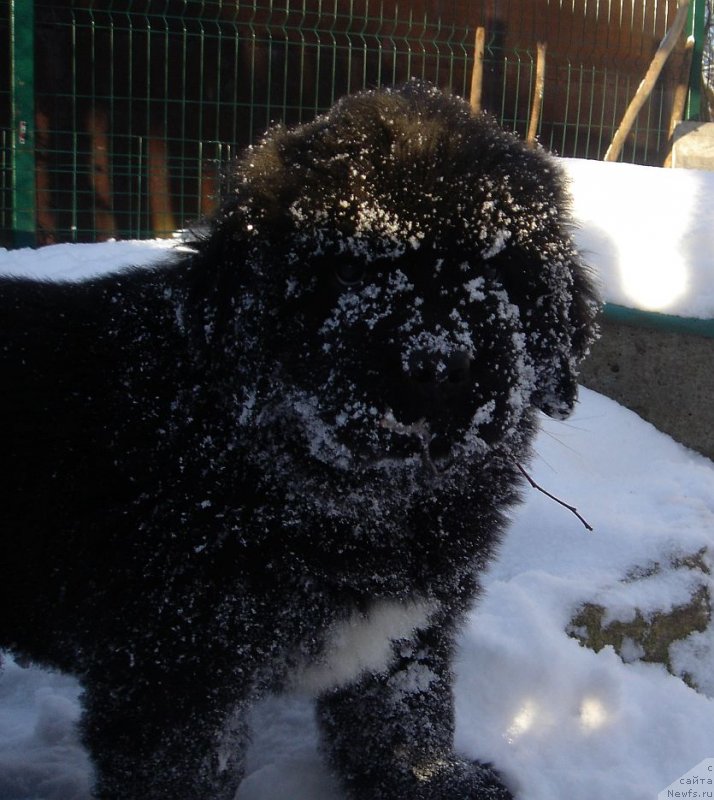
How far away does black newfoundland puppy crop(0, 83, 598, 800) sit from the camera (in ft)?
5.20

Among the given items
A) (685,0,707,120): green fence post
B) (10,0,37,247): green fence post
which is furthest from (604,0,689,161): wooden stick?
(10,0,37,247): green fence post

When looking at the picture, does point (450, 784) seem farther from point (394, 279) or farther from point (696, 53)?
point (696, 53)

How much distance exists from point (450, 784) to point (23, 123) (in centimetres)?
493

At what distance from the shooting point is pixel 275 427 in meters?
1.66

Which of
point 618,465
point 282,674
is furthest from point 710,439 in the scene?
point 282,674

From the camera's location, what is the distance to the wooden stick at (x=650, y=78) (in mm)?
6031

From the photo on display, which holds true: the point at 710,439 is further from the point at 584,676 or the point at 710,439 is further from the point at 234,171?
the point at 234,171

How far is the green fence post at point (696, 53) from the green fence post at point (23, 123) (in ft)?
14.6

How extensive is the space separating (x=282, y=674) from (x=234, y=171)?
1025mm

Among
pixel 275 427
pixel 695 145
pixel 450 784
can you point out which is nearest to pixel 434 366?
pixel 275 427

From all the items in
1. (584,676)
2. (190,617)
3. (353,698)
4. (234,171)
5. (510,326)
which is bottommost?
(584,676)

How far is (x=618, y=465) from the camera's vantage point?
3.68 meters

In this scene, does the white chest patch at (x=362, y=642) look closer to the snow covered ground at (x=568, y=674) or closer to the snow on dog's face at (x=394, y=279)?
the snow on dog's face at (x=394, y=279)

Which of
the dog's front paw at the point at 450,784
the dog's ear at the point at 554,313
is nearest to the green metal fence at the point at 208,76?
the dog's ear at the point at 554,313
